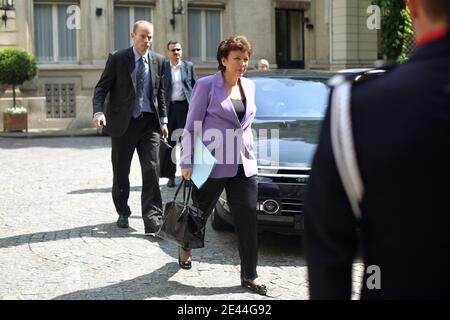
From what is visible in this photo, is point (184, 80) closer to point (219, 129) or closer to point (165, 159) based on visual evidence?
point (165, 159)

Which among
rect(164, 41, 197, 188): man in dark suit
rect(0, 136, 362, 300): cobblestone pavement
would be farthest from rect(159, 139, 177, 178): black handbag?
rect(164, 41, 197, 188): man in dark suit

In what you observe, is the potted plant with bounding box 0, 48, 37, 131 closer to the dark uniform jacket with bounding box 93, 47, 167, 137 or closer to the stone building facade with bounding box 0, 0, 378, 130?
the stone building facade with bounding box 0, 0, 378, 130

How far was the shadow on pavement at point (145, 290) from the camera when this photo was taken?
16.5ft

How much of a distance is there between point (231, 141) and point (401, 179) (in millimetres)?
3568

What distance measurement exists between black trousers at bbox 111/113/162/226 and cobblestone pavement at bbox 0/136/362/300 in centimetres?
34

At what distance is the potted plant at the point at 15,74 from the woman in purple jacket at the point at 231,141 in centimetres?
1564

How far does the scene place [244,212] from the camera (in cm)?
517

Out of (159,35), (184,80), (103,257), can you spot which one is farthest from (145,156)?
(159,35)

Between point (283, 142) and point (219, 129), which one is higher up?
Result: point (219, 129)

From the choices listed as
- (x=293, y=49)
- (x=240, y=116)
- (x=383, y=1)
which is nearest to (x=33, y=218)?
(x=240, y=116)

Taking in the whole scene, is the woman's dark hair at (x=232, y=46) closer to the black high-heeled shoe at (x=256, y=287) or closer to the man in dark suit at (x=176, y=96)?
the black high-heeled shoe at (x=256, y=287)

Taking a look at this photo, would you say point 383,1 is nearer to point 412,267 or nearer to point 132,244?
point 132,244

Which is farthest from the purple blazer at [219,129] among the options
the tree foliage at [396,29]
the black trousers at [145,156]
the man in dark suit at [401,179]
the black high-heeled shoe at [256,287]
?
the tree foliage at [396,29]

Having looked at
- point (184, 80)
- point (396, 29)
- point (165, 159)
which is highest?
point (396, 29)
